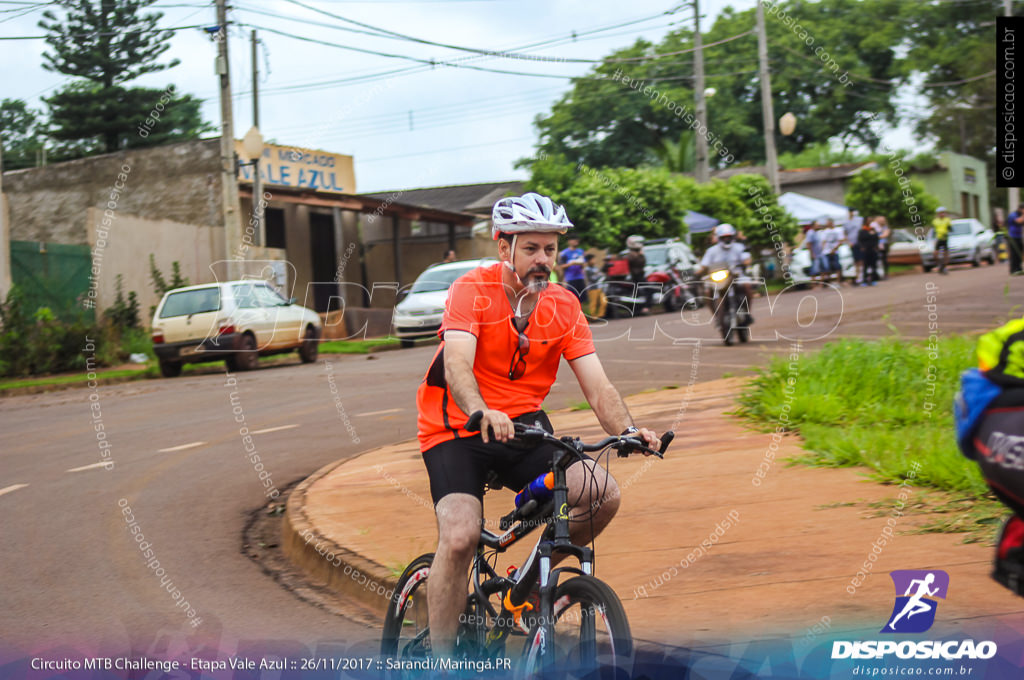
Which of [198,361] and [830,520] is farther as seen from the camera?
[198,361]

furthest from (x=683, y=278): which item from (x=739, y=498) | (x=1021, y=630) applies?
(x=1021, y=630)

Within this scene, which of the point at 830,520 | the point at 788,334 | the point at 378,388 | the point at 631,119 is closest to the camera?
the point at 830,520

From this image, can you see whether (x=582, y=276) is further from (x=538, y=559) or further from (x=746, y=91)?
(x=746, y=91)

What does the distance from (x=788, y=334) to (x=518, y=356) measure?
14124mm

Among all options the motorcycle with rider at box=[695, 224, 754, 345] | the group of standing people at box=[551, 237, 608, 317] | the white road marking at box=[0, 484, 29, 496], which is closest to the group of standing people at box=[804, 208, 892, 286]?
the group of standing people at box=[551, 237, 608, 317]

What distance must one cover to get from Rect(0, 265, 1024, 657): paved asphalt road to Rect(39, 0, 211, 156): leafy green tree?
8520 millimetres

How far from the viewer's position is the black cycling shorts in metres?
3.71

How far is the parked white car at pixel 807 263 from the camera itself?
2920cm

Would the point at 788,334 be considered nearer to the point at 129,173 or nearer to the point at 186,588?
the point at 186,588

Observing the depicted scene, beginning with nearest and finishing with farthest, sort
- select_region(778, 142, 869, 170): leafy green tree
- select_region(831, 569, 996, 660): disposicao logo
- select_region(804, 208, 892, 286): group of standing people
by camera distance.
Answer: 1. select_region(831, 569, 996, 660): disposicao logo
2. select_region(804, 208, 892, 286): group of standing people
3. select_region(778, 142, 869, 170): leafy green tree

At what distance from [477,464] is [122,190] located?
26.8m

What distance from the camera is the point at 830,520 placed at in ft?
19.1

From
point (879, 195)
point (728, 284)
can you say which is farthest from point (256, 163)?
point (879, 195)

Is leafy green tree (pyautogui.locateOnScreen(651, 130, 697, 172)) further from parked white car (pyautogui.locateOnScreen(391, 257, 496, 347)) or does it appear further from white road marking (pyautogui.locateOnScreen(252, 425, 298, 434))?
white road marking (pyautogui.locateOnScreen(252, 425, 298, 434))
